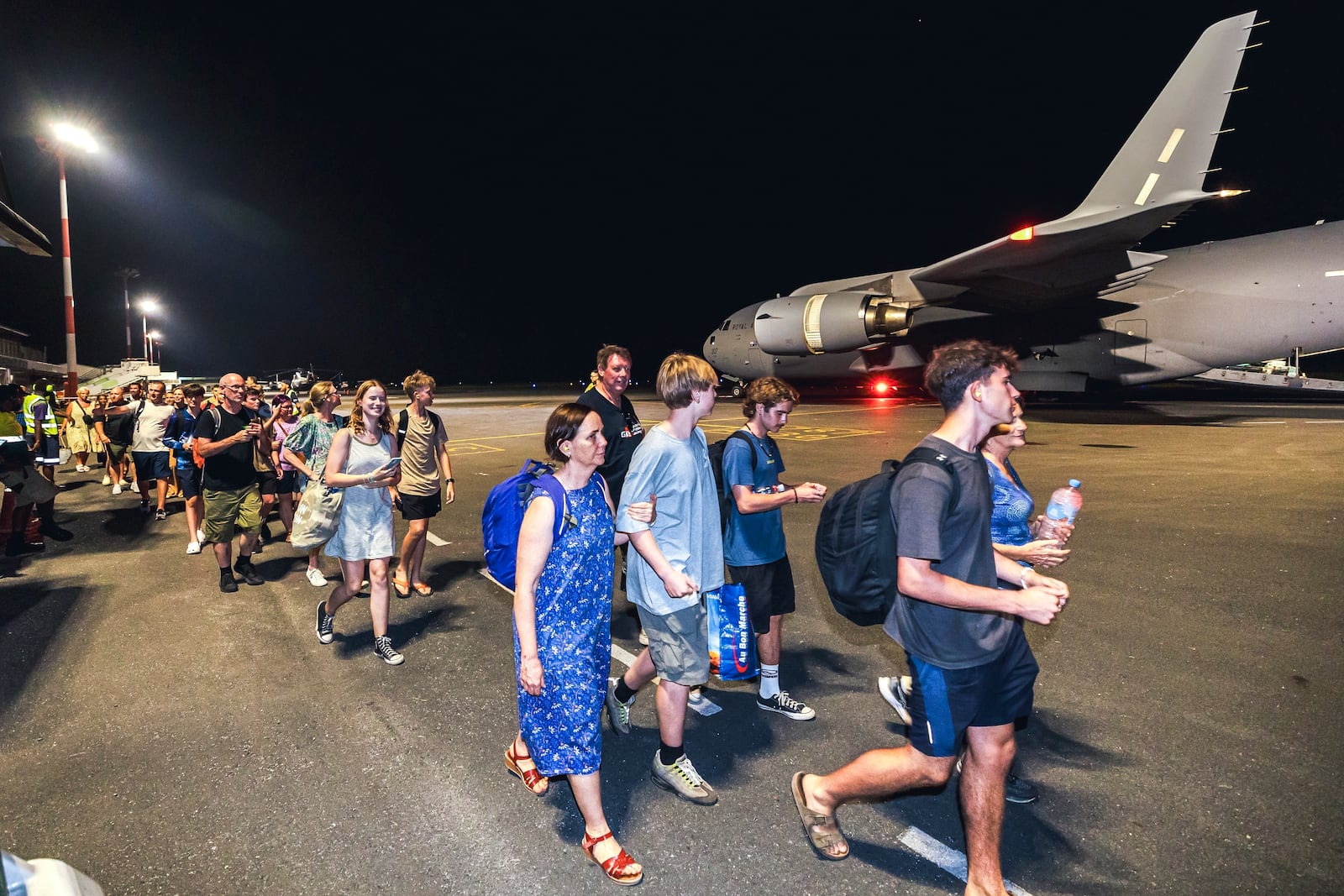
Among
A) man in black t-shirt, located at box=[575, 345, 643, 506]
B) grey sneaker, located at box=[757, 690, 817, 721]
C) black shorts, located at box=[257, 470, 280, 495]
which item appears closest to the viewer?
grey sneaker, located at box=[757, 690, 817, 721]

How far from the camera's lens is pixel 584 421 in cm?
284

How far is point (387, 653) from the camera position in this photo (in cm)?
477

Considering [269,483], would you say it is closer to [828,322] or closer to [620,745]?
[620,745]

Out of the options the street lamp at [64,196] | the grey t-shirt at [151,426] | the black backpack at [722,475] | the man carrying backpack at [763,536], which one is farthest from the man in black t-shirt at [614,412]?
the street lamp at [64,196]

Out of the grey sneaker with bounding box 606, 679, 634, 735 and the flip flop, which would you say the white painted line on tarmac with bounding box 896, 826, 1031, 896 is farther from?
the grey sneaker with bounding box 606, 679, 634, 735

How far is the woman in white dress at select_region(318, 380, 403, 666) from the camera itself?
480 cm

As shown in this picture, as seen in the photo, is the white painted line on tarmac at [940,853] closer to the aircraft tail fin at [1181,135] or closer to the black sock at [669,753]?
the black sock at [669,753]

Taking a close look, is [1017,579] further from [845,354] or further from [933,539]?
[845,354]

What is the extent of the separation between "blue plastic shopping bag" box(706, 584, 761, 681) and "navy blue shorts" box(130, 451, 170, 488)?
380 inches

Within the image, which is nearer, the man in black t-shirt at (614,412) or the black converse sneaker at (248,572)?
the man in black t-shirt at (614,412)

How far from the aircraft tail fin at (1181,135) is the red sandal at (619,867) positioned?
15.3 m

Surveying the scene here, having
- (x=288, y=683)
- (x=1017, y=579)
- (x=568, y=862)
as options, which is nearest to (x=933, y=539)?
(x=1017, y=579)

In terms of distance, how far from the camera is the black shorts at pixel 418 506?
600 centimetres

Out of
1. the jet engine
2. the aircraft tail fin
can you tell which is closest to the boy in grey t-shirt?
the aircraft tail fin
